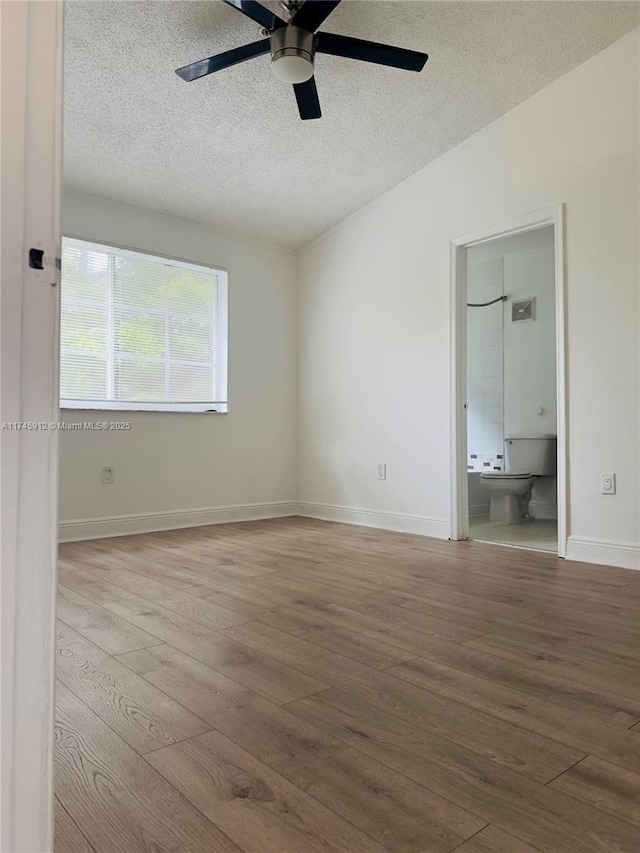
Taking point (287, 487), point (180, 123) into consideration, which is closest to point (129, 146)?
point (180, 123)

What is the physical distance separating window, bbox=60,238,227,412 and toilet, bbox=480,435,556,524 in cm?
229

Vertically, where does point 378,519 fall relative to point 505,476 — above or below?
below

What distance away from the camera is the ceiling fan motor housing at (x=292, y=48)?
247 cm

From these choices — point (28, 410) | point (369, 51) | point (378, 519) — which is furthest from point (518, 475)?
point (28, 410)

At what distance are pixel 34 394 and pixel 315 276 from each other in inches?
180

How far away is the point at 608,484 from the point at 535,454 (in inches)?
74.7

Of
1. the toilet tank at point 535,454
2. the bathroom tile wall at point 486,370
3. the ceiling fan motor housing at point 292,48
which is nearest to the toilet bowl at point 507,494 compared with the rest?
the toilet tank at point 535,454

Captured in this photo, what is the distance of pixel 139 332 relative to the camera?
4211mm

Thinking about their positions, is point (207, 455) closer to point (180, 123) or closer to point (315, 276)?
point (315, 276)

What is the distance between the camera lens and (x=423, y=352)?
410 centimetres

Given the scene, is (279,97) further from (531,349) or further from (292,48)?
(531,349)

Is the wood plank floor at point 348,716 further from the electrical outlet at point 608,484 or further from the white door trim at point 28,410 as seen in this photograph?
the electrical outlet at point 608,484

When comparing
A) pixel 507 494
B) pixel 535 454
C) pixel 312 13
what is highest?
pixel 312 13

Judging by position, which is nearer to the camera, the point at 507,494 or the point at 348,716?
the point at 348,716
